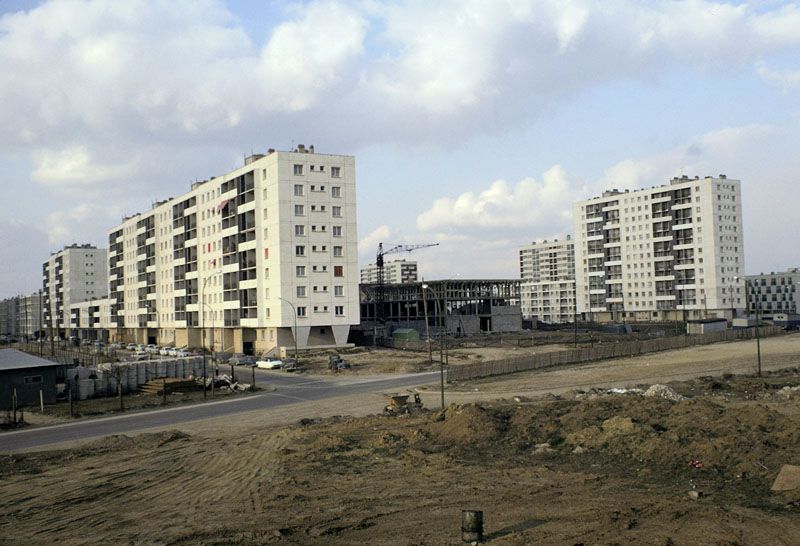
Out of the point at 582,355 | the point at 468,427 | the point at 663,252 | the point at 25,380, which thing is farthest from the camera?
the point at 663,252

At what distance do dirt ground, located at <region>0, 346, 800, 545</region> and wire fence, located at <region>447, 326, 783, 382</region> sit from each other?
70.2 feet

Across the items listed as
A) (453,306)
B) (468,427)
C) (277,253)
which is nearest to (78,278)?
(453,306)

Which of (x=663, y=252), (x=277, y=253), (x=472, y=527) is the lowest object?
(x=472, y=527)

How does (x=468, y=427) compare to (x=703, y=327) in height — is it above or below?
above

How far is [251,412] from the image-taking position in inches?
1626

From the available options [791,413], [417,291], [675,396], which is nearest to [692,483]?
[791,413]

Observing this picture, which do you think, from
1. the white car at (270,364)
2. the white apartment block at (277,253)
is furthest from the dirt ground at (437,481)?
the white apartment block at (277,253)

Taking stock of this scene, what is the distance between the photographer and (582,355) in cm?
6588

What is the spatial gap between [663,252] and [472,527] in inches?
5526

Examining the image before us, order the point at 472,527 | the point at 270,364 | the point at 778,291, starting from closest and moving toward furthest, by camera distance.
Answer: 1. the point at 472,527
2. the point at 270,364
3. the point at 778,291

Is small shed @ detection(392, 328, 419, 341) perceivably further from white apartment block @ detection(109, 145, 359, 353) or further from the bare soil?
the bare soil

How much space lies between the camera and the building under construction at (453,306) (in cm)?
12706

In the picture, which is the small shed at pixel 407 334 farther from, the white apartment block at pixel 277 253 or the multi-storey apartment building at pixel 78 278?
the multi-storey apartment building at pixel 78 278

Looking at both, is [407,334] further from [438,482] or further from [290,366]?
[438,482]
